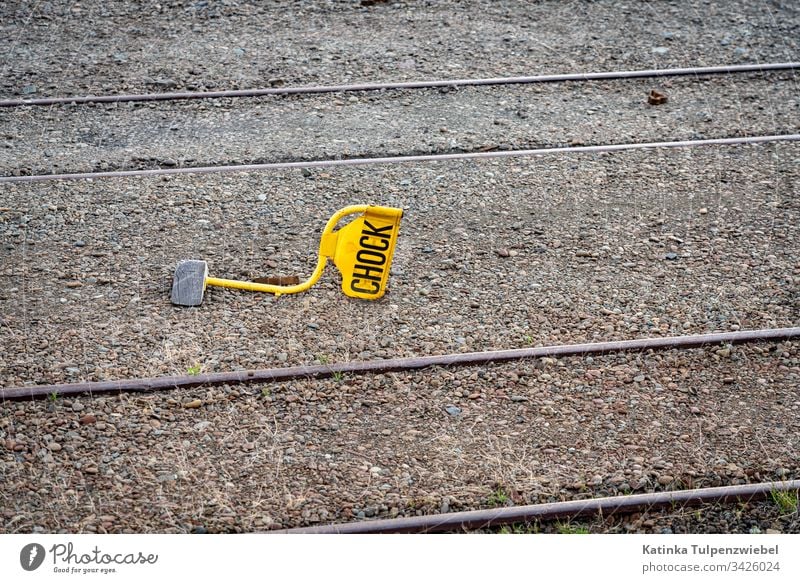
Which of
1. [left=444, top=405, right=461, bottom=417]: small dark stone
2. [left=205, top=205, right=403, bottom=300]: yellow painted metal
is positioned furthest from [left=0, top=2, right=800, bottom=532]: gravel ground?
[left=205, top=205, right=403, bottom=300]: yellow painted metal

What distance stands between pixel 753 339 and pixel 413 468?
1753mm

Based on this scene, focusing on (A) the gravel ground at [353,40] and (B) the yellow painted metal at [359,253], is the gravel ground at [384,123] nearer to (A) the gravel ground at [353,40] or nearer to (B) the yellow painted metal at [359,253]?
(A) the gravel ground at [353,40]

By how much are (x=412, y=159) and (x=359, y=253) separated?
158 centimetres

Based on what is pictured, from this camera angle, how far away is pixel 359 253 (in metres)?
4.30

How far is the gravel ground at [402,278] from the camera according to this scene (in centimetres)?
339

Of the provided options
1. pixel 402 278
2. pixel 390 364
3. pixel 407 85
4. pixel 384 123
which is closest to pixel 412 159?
pixel 384 123

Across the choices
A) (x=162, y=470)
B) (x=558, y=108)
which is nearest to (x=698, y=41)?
(x=558, y=108)

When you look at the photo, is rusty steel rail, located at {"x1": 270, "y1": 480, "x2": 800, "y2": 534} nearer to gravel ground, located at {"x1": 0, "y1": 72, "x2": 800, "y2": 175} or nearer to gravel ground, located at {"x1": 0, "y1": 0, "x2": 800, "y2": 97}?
gravel ground, located at {"x1": 0, "y1": 72, "x2": 800, "y2": 175}

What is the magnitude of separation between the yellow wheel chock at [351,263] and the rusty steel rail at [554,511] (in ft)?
4.74

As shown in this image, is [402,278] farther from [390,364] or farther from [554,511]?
[554,511]

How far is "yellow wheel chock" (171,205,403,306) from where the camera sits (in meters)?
4.20

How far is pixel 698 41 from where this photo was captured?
747 cm

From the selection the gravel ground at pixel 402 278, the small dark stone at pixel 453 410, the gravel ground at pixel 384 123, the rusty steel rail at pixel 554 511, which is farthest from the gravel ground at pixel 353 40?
the rusty steel rail at pixel 554 511
